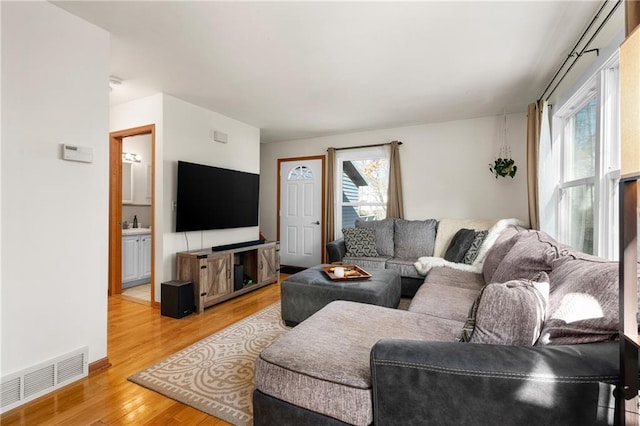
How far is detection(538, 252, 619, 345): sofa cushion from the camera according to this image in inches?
38.5

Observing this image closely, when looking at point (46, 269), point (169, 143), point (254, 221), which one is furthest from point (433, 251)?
point (46, 269)

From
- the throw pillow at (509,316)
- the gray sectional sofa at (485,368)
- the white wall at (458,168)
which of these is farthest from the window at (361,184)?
the throw pillow at (509,316)

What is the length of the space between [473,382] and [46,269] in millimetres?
2395

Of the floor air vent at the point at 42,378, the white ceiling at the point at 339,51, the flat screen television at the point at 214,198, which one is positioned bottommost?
the floor air vent at the point at 42,378

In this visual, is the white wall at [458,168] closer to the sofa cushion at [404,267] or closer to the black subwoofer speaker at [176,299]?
the sofa cushion at [404,267]

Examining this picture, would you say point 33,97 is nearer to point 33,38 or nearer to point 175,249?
point 33,38

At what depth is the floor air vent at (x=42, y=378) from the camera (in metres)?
1.65

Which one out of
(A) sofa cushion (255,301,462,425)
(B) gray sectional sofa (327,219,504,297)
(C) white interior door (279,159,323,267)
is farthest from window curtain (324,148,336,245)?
(A) sofa cushion (255,301,462,425)

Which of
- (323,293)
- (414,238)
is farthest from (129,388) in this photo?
(414,238)

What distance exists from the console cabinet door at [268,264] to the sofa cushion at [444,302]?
7.84 feet

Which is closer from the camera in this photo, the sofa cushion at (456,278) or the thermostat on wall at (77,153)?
the thermostat on wall at (77,153)

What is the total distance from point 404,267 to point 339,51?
248 cm

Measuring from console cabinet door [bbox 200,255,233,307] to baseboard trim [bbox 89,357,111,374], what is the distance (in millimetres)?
1104

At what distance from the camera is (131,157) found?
4.73 m
